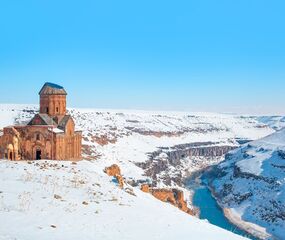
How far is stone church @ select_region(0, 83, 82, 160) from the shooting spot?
47.0m

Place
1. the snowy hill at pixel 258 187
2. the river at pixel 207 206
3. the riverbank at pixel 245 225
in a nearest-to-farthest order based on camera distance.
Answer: the riverbank at pixel 245 225
the river at pixel 207 206
the snowy hill at pixel 258 187

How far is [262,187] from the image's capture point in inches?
3637

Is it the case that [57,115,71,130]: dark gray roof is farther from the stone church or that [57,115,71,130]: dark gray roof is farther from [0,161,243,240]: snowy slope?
[0,161,243,240]: snowy slope

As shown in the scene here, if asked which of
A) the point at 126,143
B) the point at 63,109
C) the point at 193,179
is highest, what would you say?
the point at 63,109

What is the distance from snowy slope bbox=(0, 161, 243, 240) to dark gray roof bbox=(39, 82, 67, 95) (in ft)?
71.9

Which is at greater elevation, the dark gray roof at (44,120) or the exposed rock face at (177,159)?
the dark gray roof at (44,120)

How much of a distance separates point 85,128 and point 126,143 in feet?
47.5

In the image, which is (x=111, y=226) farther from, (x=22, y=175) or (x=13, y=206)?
(x=22, y=175)

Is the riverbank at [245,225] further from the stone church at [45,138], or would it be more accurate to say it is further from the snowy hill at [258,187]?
the stone church at [45,138]

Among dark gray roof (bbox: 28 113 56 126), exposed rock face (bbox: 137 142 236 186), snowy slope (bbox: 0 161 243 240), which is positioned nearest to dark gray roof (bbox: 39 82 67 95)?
dark gray roof (bbox: 28 113 56 126)

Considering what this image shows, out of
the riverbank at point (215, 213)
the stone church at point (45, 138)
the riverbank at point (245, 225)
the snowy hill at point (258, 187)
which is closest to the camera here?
the stone church at point (45, 138)

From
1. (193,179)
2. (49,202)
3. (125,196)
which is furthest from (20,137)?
(193,179)

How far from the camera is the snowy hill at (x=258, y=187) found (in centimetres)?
7456

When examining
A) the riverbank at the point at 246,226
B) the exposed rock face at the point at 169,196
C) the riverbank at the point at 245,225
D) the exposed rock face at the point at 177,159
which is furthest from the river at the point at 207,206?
the exposed rock face at the point at 169,196
